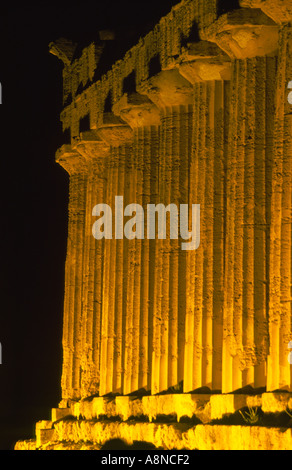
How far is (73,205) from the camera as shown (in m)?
25.8

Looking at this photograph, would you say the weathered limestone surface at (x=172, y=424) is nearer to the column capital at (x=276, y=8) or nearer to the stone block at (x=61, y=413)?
the stone block at (x=61, y=413)

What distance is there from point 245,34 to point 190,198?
310cm

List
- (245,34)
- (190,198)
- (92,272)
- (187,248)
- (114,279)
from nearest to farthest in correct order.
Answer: (245,34) → (190,198) → (187,248) → (114,279) → (92,272)

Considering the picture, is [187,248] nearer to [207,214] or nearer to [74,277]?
[207,214]

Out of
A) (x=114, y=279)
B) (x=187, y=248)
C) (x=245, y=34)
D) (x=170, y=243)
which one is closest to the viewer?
(x=245, y=34)

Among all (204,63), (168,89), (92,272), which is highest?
(168,89)

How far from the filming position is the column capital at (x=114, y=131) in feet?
74.8

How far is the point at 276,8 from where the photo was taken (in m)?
16.5

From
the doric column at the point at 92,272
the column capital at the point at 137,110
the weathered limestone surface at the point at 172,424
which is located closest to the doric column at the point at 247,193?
the weathered limestone surface at the point at 172,424

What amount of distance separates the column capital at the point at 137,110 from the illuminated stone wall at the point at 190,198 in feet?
0.08

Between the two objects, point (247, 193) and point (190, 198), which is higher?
point (190, 198)

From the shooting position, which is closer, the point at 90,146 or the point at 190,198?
the point at 190,198

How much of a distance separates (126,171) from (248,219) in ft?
19.9

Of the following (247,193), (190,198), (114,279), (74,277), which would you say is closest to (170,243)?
(190,198)
